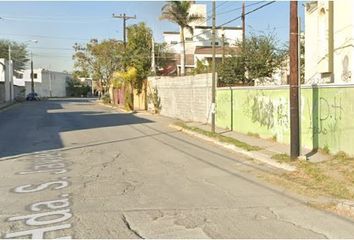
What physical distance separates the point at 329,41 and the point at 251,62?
1085cm

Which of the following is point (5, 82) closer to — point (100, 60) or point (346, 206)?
point (100, 60)

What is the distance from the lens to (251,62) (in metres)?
31.3

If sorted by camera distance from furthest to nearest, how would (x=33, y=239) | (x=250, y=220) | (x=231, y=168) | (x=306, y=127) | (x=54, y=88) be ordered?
(x=54, y=88)
(x=306, y=127)
(x=231, y=168)
(x=250, y=220)
(x=33, y=239)

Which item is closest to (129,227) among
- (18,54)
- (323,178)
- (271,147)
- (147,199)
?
(147,199)

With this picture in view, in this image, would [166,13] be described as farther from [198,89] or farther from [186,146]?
[186,146]

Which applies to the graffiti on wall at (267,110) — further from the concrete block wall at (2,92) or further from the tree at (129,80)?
the concrete block wall at (2,92)

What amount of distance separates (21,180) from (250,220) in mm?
5380

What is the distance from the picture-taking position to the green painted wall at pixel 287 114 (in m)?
12.8

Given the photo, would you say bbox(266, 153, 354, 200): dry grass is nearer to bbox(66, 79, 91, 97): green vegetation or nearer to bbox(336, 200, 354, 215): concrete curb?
bbox(336, 200, 354, 215): concrete curb

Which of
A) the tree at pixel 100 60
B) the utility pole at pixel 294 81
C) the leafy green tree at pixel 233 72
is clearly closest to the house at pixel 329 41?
the utility pole at pixel 294 81

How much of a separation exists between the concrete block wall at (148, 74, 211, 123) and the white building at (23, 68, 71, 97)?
274 feet

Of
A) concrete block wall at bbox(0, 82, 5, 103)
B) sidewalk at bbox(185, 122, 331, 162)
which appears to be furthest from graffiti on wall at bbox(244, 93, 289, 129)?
concrete block wall at bbox(0, 82, 5, 103)

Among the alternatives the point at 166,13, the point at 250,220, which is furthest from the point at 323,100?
Answer: the point at 166,13

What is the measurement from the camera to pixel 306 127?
14.9 metres
